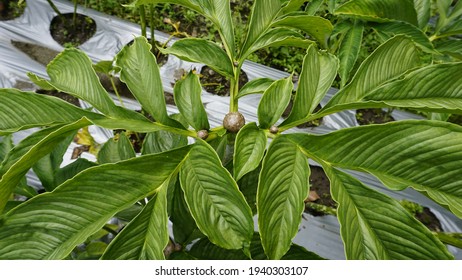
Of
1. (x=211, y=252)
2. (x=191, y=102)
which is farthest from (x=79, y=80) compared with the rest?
(x=211, y=252)

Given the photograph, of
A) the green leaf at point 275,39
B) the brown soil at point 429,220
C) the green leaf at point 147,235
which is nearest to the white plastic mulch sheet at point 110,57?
the brown soil at point 429,220

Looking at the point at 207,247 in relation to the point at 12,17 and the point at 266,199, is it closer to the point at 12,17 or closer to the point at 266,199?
the point at 266,199

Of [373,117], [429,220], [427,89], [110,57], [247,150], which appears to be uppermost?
[427,89]

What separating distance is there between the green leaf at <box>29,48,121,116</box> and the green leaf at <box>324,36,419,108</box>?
42 cm

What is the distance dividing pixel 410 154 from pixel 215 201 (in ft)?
1.05

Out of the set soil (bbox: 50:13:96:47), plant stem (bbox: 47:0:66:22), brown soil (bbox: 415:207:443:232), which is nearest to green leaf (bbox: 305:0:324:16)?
brown soil (bbox: 415:207:443:232)

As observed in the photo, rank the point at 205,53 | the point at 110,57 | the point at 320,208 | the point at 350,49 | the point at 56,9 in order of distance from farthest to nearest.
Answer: the point at 110,57, the point at 56,9, the point at 320,208, the point at 350,49, the point at 205,53

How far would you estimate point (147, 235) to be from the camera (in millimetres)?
597

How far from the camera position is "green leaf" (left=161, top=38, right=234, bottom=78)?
0.76 meters

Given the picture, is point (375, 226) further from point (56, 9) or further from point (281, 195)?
point (56, 9)

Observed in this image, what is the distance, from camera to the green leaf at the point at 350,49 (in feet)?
3.44

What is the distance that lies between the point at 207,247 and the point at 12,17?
1976mm

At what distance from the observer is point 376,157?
576mm
